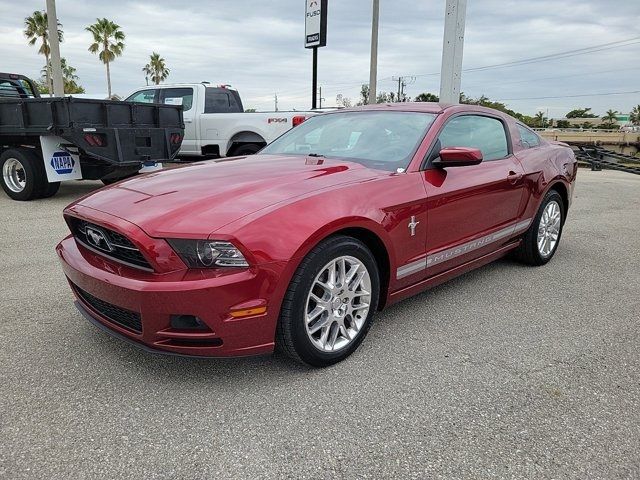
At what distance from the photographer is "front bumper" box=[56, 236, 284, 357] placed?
7.46 feet

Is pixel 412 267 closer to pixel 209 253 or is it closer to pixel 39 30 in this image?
pixel 209 253

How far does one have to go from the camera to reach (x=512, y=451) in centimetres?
207

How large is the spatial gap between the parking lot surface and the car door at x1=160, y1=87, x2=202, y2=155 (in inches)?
282

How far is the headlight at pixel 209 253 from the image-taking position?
2303 mm

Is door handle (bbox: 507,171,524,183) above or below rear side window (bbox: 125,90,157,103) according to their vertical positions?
below

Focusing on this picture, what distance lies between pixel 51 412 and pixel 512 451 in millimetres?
2038

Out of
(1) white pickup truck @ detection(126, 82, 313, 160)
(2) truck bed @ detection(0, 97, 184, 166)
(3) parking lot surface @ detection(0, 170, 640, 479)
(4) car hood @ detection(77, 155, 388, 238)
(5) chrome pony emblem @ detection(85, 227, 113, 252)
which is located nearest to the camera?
(3) parking lot surface @ detection(0, 170, 640, 479)

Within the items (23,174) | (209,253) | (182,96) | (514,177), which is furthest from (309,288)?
(182,96)

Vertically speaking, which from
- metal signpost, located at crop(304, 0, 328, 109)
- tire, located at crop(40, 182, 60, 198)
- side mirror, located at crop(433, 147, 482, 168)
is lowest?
tire, located at crop(40, 182, 60, 198)

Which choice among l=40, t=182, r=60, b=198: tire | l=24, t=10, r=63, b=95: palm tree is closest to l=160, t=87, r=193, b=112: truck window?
l=40, t=182, r=60, b=198: tire

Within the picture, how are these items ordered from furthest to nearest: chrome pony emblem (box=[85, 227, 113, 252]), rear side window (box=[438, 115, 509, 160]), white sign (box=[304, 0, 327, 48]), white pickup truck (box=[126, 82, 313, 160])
Answer: white sign (box=[304, 0, 327, 48])
white pickup truck (box=[126, 82, 313, 160])
rear side window (box=[438, 115, 509, 160])
chrome pony emblem (box=[85, 227, 113, 252])

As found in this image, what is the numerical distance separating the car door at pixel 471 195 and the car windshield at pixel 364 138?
0.18 meters

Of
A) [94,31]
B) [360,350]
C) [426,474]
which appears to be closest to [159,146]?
[360,350]

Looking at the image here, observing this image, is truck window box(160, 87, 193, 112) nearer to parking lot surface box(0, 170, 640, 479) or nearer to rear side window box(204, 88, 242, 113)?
rear side window box(204, 88, 242, 113)
